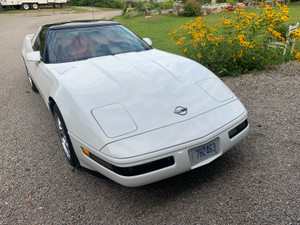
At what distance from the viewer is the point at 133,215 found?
2029 millimetres

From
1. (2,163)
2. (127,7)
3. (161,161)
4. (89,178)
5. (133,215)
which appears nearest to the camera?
(161,161)

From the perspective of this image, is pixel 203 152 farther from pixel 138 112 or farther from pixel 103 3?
pixel 103 3

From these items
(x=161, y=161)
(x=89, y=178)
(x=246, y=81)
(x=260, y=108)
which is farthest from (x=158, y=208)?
(x=246, y=81)

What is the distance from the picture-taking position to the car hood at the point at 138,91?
2043 millimetres

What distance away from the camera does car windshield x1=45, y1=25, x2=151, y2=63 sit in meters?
3.10

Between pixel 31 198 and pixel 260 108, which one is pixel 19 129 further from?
pixel 260 108

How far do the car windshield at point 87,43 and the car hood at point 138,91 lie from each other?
20 cm

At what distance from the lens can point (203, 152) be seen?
2021 millimetres

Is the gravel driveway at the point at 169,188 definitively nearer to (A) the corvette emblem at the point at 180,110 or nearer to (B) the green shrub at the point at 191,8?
(A) the corvette emblem at the point at 180,110

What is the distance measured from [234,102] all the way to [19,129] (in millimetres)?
2901

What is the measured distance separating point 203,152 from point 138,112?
630 millimetres

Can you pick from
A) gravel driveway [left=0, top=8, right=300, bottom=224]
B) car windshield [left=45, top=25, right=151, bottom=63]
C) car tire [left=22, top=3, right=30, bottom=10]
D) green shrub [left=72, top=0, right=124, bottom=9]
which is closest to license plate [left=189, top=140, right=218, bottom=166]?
gravel driveway [left=0, top=8, right=300, bottom=224]

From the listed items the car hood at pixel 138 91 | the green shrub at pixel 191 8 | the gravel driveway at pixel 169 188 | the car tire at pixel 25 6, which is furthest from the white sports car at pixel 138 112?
the car tire at pixel 25 6

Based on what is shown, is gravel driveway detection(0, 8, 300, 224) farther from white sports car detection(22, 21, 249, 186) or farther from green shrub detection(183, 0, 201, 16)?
green shrub detection(183, 0, 201, 16)
